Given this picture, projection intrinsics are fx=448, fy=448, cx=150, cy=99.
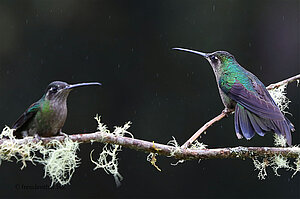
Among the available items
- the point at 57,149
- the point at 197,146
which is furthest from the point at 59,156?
the point at 197,146

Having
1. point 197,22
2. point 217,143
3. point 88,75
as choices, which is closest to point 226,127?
point 217,143

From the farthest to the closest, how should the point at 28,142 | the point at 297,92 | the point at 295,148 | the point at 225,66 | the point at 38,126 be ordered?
the point at 297,92, the point at 225,66, the point at 38,126, the point at 295,148, the point at 28,142

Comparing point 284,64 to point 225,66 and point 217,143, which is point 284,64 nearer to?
point 217,143

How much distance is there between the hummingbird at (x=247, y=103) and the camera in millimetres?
2457

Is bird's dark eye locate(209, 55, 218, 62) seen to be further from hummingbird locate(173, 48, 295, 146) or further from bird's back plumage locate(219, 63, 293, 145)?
bird's back plumage locate(219, 63, 293, 145)

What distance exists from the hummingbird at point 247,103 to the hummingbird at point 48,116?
983 mm

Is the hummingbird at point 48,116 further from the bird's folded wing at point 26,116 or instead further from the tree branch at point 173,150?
the tree branch at point 173,150

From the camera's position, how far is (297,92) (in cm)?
557

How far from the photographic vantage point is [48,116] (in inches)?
98.0

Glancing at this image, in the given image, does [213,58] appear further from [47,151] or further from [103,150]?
[47,151]

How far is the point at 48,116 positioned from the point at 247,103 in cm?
118

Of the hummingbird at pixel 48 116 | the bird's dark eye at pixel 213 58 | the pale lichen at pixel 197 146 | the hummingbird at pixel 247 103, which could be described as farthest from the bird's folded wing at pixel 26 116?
the bird's dark eye at pixel 213 58

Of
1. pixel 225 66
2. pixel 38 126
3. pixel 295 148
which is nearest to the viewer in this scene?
pixel 295 148

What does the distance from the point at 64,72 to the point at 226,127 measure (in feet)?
7.07
